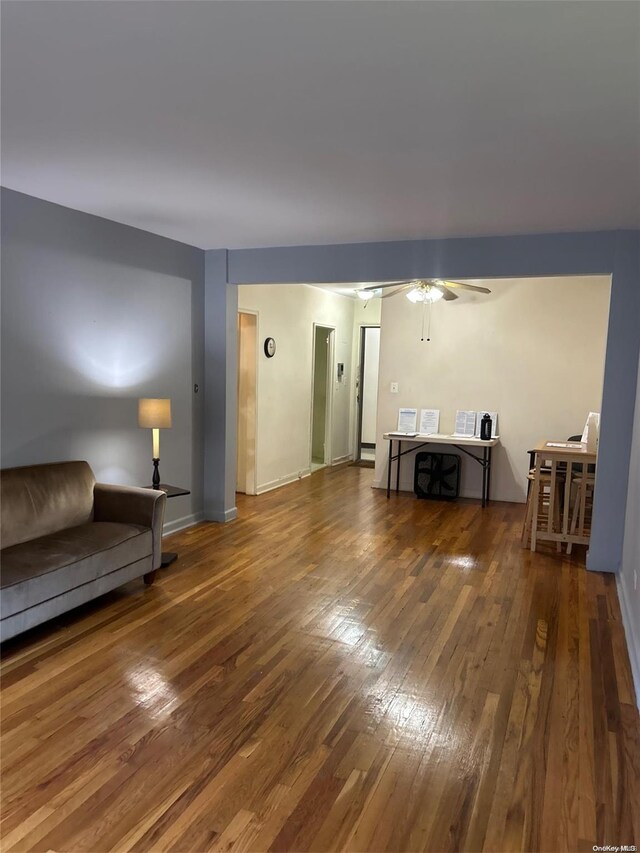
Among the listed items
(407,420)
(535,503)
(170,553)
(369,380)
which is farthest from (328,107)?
(369,380)

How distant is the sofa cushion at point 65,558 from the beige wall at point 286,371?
120 inches

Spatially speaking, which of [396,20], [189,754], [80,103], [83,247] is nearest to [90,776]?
[189,754]

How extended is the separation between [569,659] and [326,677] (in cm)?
128

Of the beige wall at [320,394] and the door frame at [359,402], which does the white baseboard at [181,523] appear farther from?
the door frame at [359,402]

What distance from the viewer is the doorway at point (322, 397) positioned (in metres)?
8.38

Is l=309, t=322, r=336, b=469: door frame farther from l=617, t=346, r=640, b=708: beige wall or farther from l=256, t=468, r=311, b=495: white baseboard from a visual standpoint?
l=617, t=346, r=640, b=708: beige wall

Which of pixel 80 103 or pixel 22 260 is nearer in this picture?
pixel 80 103

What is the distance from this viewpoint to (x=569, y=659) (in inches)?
120

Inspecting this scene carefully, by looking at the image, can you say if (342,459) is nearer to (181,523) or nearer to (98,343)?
(181,523)

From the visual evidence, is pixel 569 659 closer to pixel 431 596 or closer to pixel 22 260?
pixel 431 596

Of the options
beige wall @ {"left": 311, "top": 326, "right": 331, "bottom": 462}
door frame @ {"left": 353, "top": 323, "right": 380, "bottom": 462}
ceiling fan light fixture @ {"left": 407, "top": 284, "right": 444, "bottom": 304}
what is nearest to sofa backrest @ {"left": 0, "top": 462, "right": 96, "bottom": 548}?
ceiling fan light fixture @ {"left": 407, "top": 284, "right": 444, "bottom": 304}

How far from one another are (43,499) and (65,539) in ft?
1.01

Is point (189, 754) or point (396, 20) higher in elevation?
point (396, 20)

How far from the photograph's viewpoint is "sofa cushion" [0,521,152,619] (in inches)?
115
